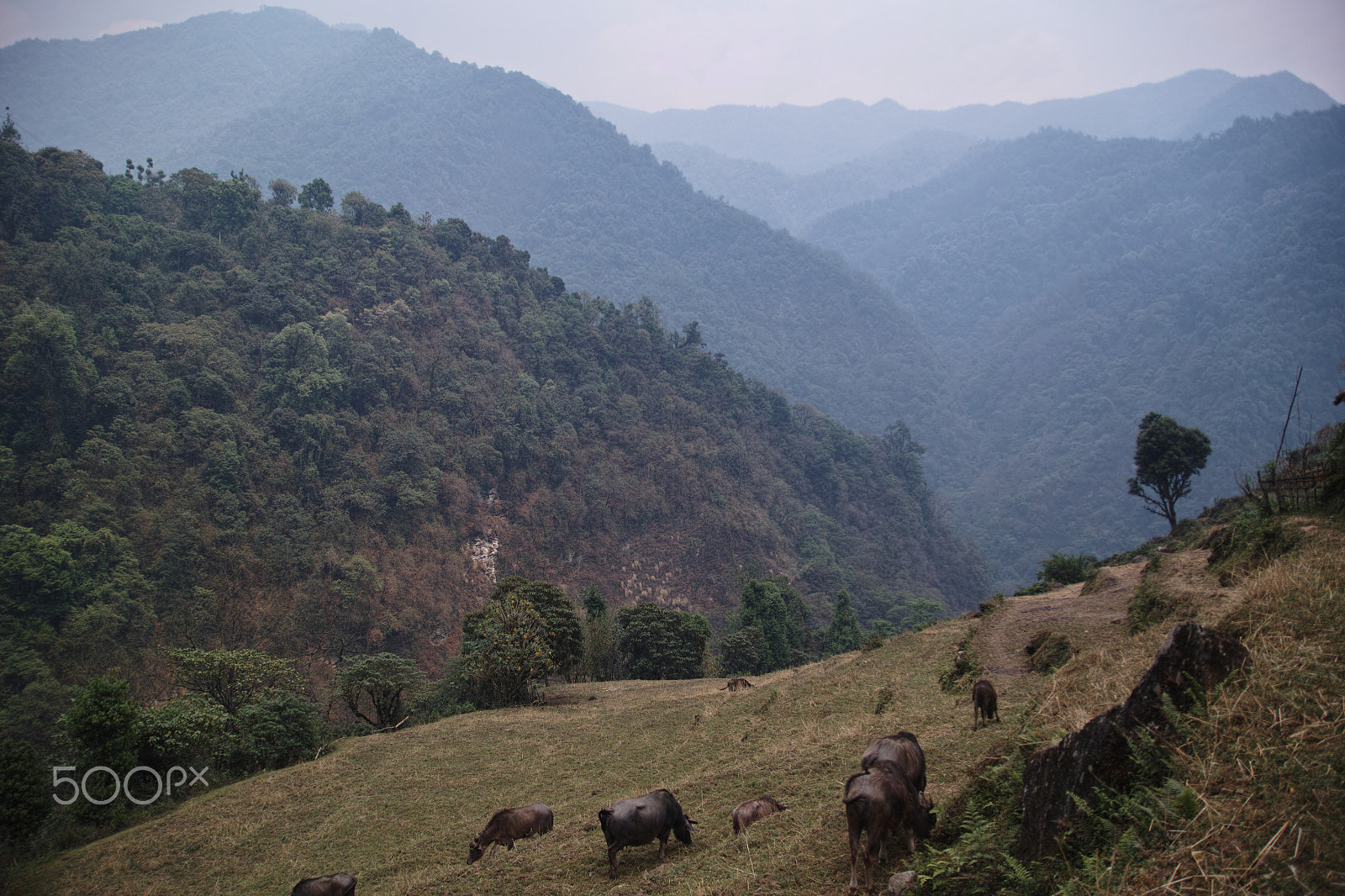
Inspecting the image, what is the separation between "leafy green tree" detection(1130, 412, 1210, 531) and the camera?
108 feet

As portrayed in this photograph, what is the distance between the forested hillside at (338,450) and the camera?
38.9 meters

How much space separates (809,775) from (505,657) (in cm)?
1679

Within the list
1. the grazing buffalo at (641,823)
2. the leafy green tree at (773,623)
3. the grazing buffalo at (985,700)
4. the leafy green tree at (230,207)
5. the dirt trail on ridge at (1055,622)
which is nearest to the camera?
the grazing buffalo at (641,823)

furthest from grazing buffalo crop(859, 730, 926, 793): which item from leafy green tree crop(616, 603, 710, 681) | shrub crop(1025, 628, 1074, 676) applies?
leafy green tree crop(616, 603, 710, 681)

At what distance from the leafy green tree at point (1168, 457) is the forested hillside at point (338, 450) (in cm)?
3440

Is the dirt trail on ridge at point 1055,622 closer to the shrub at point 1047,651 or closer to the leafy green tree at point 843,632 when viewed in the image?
the shrub at point 1047,651

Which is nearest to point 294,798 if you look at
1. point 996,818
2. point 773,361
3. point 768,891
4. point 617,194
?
point 768,891

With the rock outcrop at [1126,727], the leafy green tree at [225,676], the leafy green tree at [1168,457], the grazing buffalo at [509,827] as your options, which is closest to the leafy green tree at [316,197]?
the leafy green tree at [225,676]

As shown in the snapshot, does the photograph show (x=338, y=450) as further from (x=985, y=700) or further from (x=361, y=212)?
(x=985, y=700)

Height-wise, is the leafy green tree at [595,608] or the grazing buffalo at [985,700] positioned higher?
the grazing buffalo at [985,700]

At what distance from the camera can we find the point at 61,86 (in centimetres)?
17838

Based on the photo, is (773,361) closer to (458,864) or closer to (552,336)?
(552,336)

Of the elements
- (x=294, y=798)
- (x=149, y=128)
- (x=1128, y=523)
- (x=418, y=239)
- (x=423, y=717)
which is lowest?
(x=1128, y=523)

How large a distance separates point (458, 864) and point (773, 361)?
15586 centimetres
